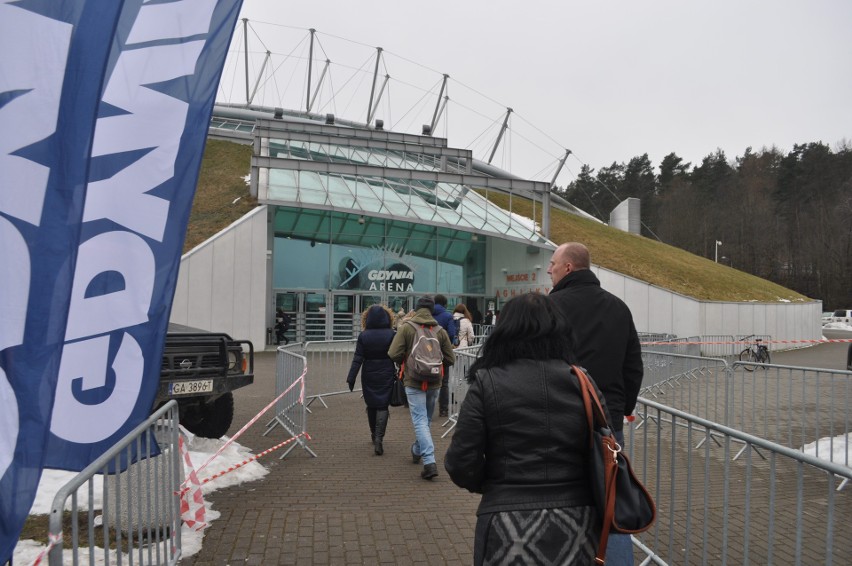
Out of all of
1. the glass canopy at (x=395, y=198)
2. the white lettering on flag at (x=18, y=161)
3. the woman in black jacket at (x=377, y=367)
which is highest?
the glass canopy at (x=395, y=198)

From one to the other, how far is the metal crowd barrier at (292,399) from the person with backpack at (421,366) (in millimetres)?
1572

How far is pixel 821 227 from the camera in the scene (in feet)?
225

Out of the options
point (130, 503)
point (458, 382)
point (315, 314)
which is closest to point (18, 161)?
point (130, 503)

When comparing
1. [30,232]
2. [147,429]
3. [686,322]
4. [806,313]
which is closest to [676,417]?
[147,429]

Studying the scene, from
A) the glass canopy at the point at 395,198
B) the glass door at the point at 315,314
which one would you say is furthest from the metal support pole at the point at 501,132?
the glass door at the point at 315,314

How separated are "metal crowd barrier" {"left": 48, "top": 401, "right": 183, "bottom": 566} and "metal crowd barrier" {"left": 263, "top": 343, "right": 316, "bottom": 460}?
2.89 meters

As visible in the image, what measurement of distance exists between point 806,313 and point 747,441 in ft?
112

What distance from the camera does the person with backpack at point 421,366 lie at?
21.4 ft

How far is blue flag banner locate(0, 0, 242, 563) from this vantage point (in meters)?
2.63

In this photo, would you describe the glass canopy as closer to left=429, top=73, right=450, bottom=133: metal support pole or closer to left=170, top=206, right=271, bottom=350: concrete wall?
left=170, top=206, right=271, bottom=350: concrete wall

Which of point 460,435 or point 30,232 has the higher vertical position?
point 30,232

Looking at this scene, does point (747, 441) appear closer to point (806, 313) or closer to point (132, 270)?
point (132, 270)

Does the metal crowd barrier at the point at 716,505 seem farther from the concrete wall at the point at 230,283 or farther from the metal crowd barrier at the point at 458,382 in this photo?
the concrete wall at the point at 230,283

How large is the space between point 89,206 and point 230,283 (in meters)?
20.5
